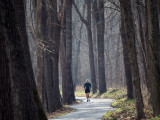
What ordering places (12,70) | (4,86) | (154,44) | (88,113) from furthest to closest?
(88,113)
(154,44)
(12,70)
(4,86)

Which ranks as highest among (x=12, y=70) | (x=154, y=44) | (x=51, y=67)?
(x=154, y=44)

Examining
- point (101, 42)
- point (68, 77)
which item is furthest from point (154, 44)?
point (101, 42)

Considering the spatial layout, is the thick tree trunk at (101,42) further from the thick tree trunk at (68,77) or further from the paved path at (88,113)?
the paved path at (88,113)

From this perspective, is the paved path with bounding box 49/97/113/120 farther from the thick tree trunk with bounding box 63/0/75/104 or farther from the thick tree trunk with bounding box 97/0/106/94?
the thick tree trunk with bounding box 97/0/106/94

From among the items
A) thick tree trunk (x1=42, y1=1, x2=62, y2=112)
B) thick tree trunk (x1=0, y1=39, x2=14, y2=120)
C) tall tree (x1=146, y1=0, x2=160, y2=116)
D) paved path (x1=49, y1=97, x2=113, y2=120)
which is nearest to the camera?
thick tree trunk (x1=0, y1=39, x2=14, y2=120)

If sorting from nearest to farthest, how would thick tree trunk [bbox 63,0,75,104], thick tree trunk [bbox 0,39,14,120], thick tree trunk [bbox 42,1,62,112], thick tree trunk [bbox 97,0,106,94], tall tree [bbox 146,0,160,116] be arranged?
thick tree trunk [bbox 0,39,14,120] < tall tree [bbox 146,0,160,116] < thick tree trunk [bbox 42,1,62,112] < thick tree trunk [bbox 63,0,75,104] < thick tree trunk [bbox 97,0,106,94]

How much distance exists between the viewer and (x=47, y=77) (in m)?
→ 19.6

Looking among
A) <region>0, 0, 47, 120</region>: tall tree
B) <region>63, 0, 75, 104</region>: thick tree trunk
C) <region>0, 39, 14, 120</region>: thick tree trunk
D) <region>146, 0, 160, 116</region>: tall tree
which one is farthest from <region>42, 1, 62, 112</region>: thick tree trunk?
<region>0, 39, 14, 120</region>: thick tree trunk

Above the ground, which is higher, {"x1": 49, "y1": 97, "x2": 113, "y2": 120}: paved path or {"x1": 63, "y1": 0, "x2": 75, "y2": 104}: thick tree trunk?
{"x1": 63, "y1": 0, "x2": 75, "y2": 104}: thick tree trunk

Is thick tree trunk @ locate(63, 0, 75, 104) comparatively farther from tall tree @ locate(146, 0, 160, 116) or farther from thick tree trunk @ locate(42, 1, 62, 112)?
tall tree @ locate(146, 0, 160, 116)

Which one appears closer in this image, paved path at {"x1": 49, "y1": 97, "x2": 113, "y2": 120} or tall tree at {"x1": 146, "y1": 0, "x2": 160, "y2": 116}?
tall tree at {"x1": 146, "y1": 0, "x2": 160, "y2": 116}

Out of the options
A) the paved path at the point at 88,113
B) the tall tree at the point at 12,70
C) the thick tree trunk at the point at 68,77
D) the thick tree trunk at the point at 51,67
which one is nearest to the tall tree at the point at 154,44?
the paved path at the point at 88,113

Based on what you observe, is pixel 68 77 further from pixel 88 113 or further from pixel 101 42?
pixel 88 113

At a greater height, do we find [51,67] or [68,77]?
[51,67]
